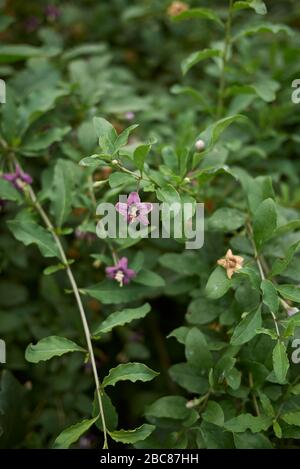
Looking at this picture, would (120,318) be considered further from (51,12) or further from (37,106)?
(51,12)

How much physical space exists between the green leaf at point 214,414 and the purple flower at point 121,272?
1.13ft

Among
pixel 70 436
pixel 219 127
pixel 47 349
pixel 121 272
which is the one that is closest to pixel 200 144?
pixel 219 127

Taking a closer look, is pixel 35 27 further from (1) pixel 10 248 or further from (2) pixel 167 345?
(2) pixel 167 345

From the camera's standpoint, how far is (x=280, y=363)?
106cm

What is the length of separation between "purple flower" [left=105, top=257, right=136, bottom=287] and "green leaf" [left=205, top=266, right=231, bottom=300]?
24 centimetres

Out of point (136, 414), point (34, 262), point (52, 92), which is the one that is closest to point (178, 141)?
point (52, 92)

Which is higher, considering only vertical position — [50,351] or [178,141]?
[178,141]

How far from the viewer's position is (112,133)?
1121mm

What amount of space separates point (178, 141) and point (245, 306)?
1.95 feet

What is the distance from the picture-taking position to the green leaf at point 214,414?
3.78 ft

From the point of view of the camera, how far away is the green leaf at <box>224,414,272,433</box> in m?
1.13

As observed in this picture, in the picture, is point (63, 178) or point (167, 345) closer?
point (63, 178)

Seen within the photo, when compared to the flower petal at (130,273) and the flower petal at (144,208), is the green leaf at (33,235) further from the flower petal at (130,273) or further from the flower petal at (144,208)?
the flower petal at (144,208)

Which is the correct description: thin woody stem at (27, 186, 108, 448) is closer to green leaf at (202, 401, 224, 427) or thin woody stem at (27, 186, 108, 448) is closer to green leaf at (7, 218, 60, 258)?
green leaf at (7, 218, 60, 258)
